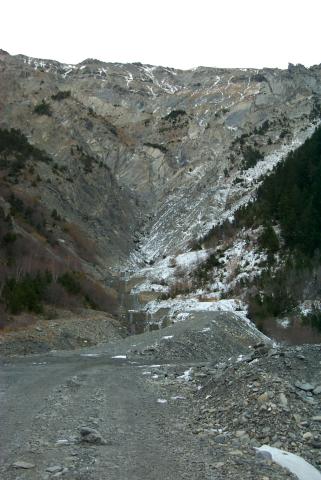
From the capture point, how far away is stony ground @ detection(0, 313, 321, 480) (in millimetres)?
7934

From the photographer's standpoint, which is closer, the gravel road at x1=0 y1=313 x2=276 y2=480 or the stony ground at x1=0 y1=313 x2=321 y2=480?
the gravel road at x1=0 y1=313 x2=276 y2=480

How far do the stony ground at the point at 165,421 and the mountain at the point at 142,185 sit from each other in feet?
61.7

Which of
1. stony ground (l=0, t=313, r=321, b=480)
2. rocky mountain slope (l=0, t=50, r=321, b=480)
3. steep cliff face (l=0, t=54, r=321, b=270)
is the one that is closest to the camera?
stony ground (l=0, t=313, r=321, b=480)

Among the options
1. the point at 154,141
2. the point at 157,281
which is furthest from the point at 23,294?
the point at 154,141

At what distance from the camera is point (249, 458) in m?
8.47

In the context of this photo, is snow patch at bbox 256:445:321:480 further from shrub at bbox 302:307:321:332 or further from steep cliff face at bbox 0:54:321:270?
steep cliff face at bbox 0:54:321:270

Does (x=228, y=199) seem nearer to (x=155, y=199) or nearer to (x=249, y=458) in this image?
(x=155, y=199)

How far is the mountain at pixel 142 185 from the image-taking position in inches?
2192

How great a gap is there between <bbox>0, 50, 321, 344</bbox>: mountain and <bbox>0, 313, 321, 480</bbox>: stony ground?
18.8m

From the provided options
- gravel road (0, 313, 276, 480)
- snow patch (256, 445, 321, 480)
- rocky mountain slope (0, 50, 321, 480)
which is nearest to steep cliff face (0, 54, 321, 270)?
rocky mountain slope (0, 50, 321, 480)

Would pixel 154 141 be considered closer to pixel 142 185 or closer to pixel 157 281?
pixel 142 185

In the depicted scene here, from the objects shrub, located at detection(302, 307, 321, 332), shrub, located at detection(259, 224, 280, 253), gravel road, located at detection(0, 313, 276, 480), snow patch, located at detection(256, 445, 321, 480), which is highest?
shrub, located at detection(259, 224, 280, 253)

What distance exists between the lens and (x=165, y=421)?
11.3 metres

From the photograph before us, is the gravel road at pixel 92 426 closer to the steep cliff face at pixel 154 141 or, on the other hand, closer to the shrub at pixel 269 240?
the shrub at pixel 269 240
